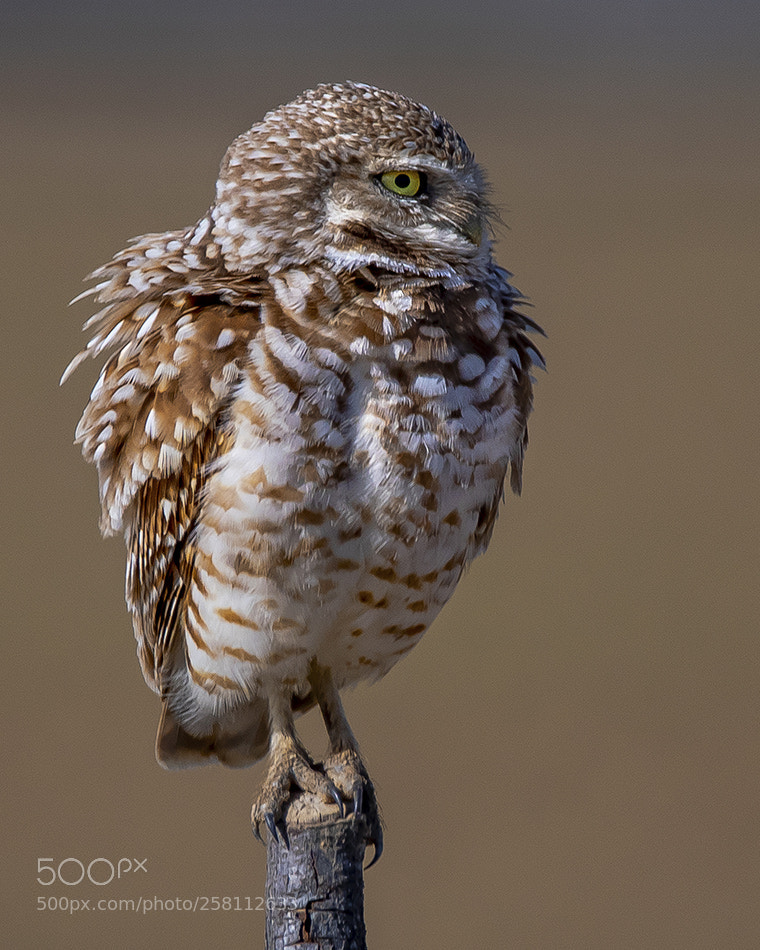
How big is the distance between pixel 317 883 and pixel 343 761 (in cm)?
51

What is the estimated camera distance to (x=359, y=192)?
2521mm

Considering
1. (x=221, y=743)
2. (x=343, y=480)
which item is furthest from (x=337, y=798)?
(x=343, y=480)

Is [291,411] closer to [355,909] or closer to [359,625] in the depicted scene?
[359,625]

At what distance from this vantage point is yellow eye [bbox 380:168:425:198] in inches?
98.5

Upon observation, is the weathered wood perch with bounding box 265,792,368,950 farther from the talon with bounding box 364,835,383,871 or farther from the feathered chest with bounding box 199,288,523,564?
the feathered chest with bounding box 199,288,523,564

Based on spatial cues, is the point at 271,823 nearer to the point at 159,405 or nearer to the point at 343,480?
the point at 343,480

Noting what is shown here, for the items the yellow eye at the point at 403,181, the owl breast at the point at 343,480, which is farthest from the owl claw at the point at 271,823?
the yellow eye at the point at 403,181

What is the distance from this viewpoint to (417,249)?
2.55m

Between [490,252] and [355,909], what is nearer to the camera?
[355,909]

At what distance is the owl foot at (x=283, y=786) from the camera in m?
2.81

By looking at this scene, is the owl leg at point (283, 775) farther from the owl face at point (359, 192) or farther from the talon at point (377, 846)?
the owl face at point (359, 192)

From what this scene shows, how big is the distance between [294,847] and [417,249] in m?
1.40

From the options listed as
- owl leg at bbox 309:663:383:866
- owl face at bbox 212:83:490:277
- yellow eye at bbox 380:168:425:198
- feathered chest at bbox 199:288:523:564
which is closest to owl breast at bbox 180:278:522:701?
feathered chest at bbox 199:288:523:564

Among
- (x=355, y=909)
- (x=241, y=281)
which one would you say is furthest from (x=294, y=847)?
(x=241, y=281)
